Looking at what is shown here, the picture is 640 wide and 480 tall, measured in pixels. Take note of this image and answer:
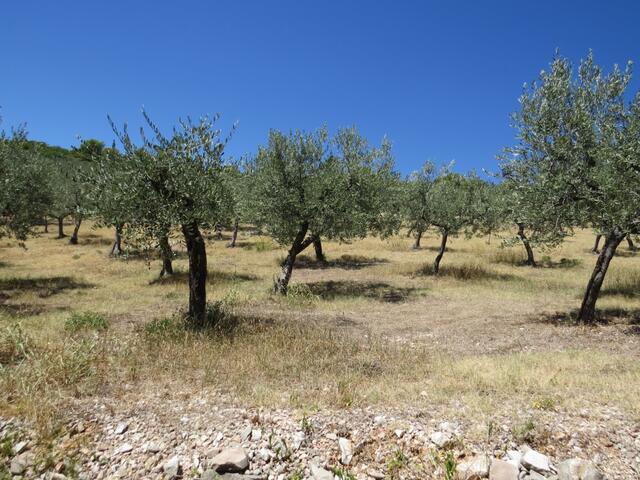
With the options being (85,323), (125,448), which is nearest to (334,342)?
(125,448)

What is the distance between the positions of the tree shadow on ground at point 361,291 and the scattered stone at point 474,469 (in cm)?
1682

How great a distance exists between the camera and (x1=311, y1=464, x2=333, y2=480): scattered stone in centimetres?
634

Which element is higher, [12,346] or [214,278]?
[214,278]

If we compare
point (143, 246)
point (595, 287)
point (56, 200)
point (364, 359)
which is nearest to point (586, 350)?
point (595, 287)

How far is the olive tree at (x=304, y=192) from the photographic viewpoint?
73.7 ft

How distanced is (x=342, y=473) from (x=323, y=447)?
77 centimetres

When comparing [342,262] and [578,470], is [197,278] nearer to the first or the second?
[578,470]

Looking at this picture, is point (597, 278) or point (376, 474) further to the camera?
point (597, 278)

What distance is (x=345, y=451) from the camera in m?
6.93

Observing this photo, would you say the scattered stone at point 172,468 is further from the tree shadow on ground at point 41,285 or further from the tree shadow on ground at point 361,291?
the tree shadow on ground at point 41,285

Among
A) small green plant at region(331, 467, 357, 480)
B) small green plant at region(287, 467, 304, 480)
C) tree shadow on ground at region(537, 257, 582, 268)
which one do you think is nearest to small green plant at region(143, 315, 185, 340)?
small green plant at region(287, 467, 304, 480)

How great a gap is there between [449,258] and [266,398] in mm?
35131

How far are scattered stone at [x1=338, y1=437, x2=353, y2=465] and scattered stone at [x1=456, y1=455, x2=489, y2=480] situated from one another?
1724 mm

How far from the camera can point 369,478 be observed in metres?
6.38
